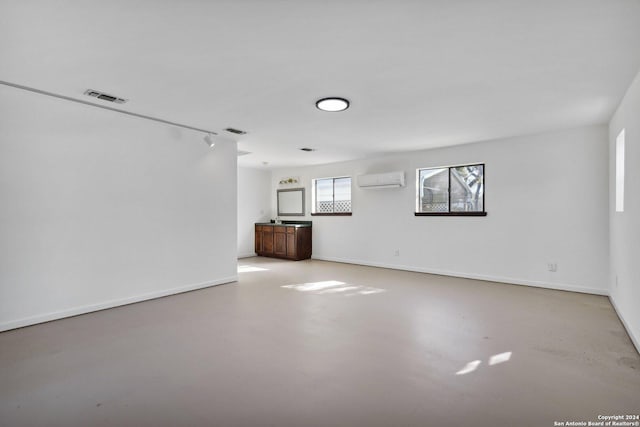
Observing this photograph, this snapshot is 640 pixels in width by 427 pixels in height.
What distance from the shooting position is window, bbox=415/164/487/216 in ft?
17.2

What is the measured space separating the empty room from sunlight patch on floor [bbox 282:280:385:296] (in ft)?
0.20

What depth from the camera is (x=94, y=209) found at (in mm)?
3494

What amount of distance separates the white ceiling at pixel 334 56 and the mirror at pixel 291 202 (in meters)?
4.09

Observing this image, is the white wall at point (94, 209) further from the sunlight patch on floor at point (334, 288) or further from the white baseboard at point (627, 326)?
the white baseboard at point (627, 326)

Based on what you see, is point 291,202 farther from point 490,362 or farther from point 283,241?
point 490,362

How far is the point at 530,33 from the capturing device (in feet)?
6.60

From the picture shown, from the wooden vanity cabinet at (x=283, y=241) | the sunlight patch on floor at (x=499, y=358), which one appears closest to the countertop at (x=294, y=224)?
the wooden vanity cabinet at (x=283, y=241)

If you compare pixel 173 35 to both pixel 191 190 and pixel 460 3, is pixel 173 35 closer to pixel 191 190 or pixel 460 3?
pixel 460 3

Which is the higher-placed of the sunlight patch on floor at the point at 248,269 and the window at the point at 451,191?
the window at the point at 451,191

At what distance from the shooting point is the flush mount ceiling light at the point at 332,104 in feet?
10.4

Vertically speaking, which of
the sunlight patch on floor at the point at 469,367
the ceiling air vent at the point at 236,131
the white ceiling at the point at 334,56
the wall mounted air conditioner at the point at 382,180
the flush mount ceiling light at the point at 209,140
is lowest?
the sunlight patch on floor at the point at 469,367

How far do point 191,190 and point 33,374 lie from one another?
9.09 ft

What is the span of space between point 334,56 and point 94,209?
3141 mm

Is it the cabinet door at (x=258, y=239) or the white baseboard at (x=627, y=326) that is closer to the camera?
the white baseboard at (x=627, y=326)
